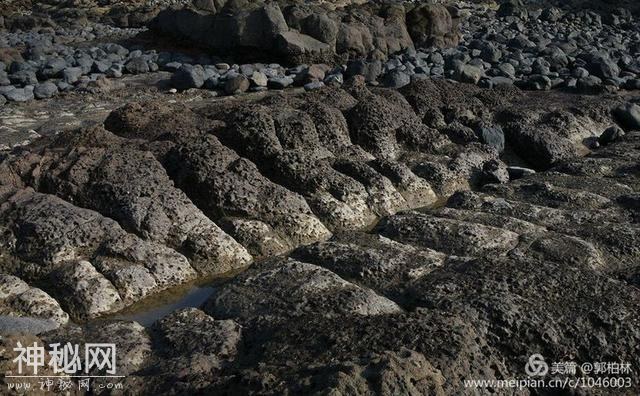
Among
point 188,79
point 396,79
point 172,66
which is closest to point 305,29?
point 172,66

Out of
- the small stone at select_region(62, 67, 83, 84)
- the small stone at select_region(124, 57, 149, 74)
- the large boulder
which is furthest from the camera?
the large boulder

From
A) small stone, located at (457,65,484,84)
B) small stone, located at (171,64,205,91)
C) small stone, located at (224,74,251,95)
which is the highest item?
small stone, located at (457,65,484,84)

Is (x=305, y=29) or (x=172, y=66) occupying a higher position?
(x=305, y=29)

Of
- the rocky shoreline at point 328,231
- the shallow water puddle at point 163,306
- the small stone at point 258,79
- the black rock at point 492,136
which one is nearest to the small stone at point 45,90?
the rocky shoreline at point 328,231

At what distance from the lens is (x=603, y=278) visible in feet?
15.0

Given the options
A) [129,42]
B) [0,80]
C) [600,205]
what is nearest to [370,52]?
[129,42]

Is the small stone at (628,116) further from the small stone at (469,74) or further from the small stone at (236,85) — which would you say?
the small stone at (236,85)

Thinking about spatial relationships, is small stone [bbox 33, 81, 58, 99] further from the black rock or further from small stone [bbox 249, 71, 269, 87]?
the black rock

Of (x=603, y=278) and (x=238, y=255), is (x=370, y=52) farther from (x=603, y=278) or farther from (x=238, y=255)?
(x=603, y=278)

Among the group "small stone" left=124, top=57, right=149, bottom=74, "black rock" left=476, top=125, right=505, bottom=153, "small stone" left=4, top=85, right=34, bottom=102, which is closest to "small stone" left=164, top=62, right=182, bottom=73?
"small stone" left=124, top=57, right=149, bottom=74

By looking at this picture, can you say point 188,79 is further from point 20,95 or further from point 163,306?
point 163,306

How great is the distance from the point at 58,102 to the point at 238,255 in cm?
695

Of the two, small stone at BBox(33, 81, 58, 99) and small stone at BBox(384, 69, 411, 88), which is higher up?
small stone at BBox(384, 69, 411, 88)

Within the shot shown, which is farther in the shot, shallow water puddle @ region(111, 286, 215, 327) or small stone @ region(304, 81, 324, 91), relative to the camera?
small stone @ region(304, 81, 324, 91)
